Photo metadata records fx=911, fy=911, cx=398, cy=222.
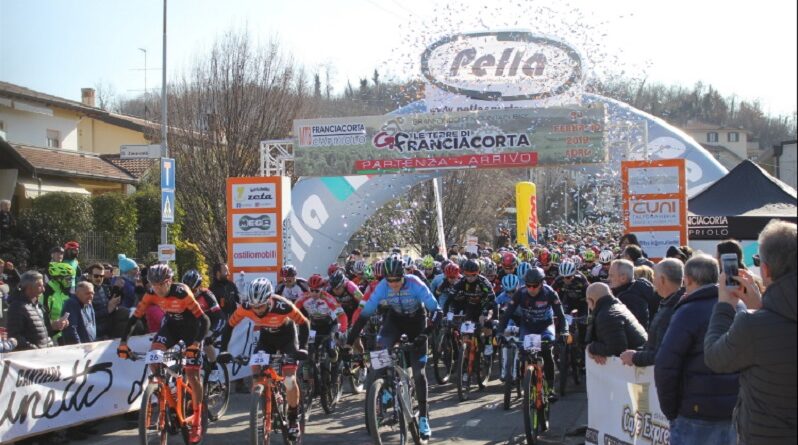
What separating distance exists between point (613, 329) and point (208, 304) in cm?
577

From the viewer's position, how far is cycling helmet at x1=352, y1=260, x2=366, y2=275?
16.9 metres

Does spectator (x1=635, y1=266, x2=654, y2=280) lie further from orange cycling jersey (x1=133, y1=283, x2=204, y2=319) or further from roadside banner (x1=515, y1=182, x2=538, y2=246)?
roadside banner (x1=515, y1=182, x2=538, y2=246)

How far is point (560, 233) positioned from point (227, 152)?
13.2 meters

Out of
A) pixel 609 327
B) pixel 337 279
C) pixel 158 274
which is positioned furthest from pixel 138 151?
pixel 609 327

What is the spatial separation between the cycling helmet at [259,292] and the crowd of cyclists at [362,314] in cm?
1

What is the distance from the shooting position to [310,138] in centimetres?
2059

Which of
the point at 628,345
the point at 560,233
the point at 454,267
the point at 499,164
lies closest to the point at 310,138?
the point at 499,164

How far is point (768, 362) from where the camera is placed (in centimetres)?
372

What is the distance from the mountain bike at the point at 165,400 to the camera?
8.55 meters

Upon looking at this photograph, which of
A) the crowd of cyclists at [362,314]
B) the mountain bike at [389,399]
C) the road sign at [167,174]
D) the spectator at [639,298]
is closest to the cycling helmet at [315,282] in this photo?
the crowd of cyclists at [362,314]

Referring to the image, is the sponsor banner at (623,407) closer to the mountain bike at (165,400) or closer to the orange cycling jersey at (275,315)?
the orange cycling jersey at (275,315)

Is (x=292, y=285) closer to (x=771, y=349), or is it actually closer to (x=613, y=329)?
(x=613, y=329)

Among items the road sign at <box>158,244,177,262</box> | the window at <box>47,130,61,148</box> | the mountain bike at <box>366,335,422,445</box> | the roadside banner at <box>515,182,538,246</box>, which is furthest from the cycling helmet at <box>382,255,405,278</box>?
the window at <box>47,130,61,148</box>

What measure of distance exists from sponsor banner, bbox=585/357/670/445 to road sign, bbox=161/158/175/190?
1114 centimetres
